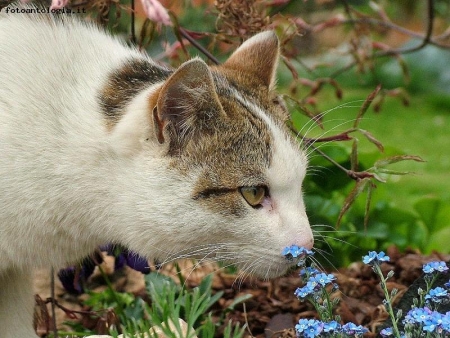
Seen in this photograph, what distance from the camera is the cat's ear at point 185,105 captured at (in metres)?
2.16

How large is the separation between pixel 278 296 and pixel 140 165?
1.19 meters

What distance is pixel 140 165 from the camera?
2293 mm

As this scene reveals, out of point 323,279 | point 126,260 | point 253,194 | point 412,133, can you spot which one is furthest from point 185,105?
point 412,133

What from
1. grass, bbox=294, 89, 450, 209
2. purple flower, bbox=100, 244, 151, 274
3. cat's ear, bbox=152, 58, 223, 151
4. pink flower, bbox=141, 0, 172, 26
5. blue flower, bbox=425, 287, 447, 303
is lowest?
grass, bbox=294, 89, 450, 209

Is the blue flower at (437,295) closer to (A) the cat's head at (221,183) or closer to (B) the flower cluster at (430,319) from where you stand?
(B) the flower cluster at (430,319)

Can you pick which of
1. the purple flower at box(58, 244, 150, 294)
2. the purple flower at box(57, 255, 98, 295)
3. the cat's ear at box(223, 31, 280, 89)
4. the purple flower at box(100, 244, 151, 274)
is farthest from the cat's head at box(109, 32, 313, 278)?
the purple flower at box(57, 255, 98, 295)

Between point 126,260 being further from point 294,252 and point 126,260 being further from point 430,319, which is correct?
point 430,319

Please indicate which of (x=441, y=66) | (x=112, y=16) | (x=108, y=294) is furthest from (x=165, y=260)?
(x=441, y=66)

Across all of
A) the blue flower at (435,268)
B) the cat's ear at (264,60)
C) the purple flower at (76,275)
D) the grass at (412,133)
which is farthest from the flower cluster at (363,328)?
the grass at (412,133)

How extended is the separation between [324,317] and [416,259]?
1.39m

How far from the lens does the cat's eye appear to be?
228 cm

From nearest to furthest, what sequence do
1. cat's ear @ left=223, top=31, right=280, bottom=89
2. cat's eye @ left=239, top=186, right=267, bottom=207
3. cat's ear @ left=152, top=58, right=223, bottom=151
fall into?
cat's ear @ left=152, top=58, right=223, bottom=151 < cat's eye @ left=239, top=186, right=267, bottom=207 < cat's ear @ left=223, top=31, right=280, bottom=89

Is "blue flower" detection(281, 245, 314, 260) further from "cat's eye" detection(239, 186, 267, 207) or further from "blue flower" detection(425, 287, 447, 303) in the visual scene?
"blue flower" detection(425, 287, 447, 303)

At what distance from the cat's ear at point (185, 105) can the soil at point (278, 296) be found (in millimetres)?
663
